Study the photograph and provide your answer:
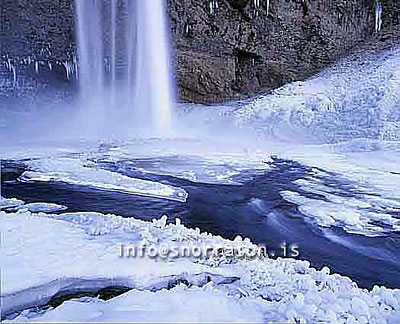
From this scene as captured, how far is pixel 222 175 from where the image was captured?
6.80 m

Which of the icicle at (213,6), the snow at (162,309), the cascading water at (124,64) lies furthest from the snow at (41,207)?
the icicle at (213,6)

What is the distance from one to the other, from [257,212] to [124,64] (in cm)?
1138

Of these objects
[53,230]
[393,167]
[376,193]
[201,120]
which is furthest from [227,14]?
→ [53,230]

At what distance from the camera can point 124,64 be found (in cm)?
1516

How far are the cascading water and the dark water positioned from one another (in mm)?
7399

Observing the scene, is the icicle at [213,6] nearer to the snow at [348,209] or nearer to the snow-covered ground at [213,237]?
the snow-covered ground at [213,237]

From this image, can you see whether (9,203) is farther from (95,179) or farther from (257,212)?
(257,212)

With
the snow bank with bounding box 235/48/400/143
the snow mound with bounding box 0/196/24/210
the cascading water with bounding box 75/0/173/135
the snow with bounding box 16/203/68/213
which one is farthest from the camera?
the cascading water with bounding box 75/0/173/135

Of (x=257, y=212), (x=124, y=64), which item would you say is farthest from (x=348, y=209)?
(x=124, y=64)

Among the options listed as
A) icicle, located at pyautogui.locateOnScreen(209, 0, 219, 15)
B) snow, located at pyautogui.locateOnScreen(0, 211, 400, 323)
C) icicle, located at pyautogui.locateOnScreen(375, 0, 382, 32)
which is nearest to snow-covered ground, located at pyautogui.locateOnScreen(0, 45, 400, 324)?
snow, located at pyautogui.locateOnScreen(0, 211, 400, 323)

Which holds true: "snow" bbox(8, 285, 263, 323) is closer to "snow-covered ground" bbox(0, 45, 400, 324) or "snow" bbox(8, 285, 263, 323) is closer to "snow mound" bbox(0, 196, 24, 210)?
"snow-covered ground" bbox(0, 45, 400, 324)

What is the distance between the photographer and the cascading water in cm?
1423

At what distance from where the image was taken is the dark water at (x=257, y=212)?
358 cm

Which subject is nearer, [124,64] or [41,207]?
[41,207]
